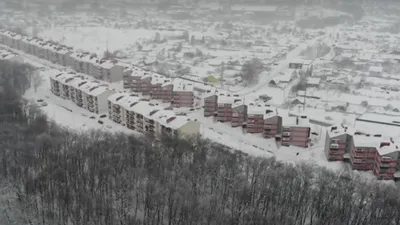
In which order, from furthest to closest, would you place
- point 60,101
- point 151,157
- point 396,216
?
point 60,101
point 151,157
point 396,216

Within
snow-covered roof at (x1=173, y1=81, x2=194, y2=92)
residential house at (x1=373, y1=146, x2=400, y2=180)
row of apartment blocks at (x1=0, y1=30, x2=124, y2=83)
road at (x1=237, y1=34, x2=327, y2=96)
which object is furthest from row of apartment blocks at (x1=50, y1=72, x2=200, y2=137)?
road at (x1=237, y1=34, x2=327, y2=96)

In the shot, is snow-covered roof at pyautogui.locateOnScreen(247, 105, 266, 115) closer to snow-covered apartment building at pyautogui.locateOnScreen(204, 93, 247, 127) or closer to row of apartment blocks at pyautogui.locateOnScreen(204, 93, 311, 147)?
row of apartment blocks at pyautogui.locateOnScreen(204, 93, 311, 147)

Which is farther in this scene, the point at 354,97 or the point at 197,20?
the point at 197,20

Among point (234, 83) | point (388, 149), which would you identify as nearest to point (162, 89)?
point (234, 83)

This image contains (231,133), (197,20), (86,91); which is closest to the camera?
(231,133)

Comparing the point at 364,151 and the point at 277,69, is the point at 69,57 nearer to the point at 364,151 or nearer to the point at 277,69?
the point at 277,69

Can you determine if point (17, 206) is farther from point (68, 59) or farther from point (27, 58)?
point (27, 58)

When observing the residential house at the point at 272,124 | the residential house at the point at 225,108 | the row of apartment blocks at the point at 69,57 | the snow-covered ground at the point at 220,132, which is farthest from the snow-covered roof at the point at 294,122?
the row of apartment blocks at the point at 69,57

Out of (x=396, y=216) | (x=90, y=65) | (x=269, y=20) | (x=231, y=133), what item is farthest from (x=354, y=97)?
(x=269, y=20)
